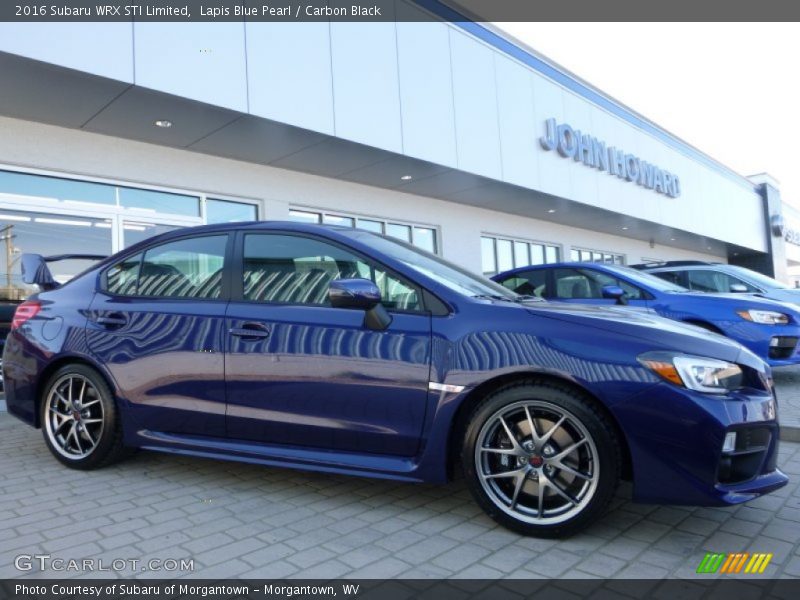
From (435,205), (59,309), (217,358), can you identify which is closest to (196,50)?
(59,309)

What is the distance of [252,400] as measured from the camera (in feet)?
9.75

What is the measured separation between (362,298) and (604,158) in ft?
41.9

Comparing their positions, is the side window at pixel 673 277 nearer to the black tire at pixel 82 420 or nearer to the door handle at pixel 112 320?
the door handle at pixel 112 320

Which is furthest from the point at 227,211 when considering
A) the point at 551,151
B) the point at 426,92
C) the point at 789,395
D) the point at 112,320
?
the point at 789,395

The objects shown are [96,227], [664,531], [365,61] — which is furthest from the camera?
[365,61]

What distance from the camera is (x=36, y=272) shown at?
3.95 meters

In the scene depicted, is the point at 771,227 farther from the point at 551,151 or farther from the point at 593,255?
the point at 551,151

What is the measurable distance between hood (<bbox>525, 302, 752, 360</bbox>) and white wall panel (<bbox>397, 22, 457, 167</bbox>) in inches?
245

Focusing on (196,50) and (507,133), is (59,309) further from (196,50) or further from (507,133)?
(507,133)

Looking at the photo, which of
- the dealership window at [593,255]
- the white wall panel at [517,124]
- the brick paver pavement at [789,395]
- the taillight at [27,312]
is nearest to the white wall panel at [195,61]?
the taillight at [27,312]

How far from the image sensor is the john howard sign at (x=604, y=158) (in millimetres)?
11938

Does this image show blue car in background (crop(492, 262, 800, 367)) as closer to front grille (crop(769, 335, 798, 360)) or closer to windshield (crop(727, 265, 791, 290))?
front grille (crop(769, 335, 798, 360))

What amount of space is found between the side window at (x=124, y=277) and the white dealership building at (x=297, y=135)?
2.82 m

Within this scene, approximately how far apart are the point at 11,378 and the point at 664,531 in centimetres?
416
